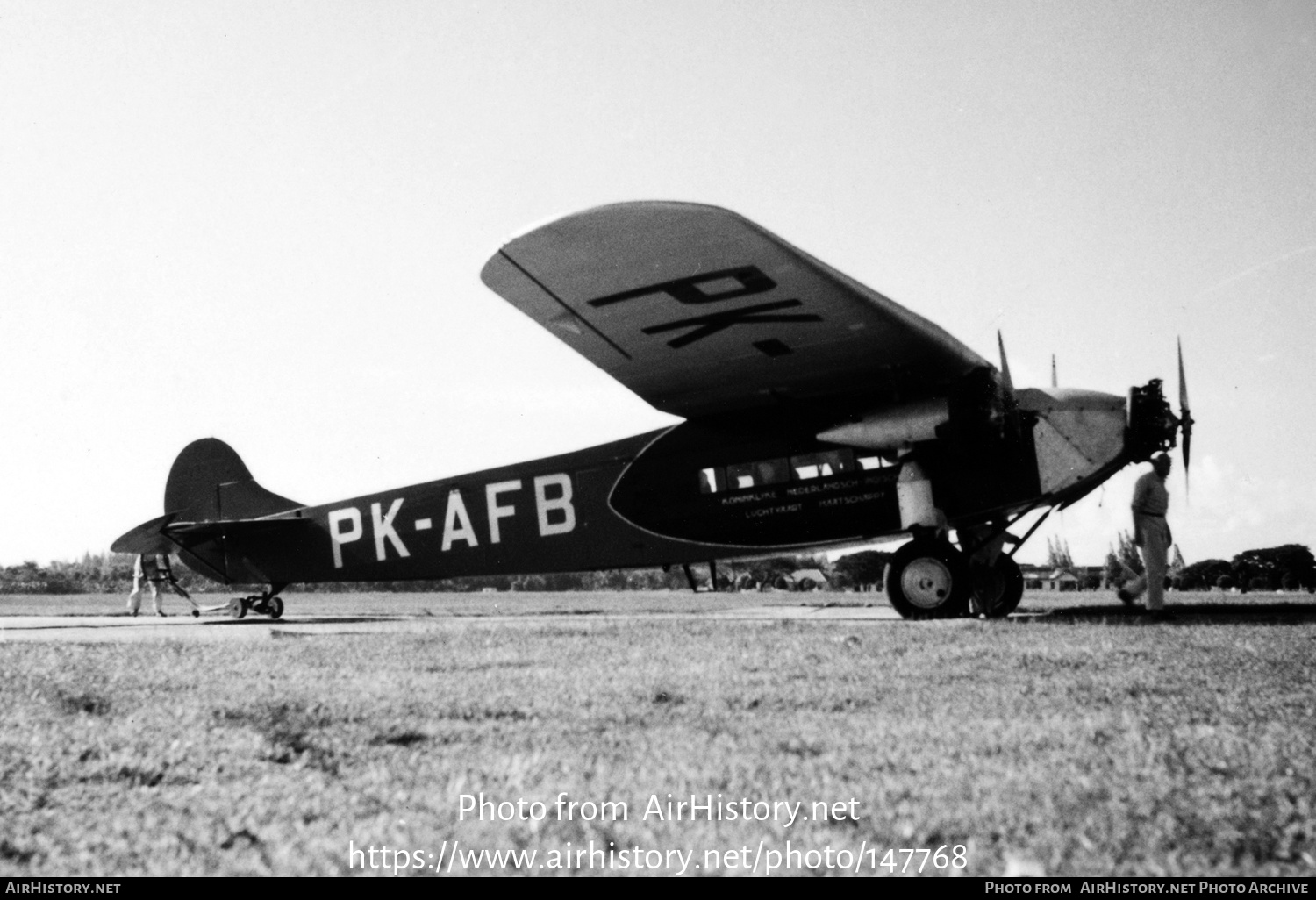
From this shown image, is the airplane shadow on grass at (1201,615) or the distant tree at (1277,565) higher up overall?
the airplane shadow on grass at (1201,615)

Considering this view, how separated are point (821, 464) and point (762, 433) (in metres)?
0.77

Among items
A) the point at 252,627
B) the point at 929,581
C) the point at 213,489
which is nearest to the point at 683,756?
the point at 929,581

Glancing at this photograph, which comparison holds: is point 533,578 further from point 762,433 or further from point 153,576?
point 762,433

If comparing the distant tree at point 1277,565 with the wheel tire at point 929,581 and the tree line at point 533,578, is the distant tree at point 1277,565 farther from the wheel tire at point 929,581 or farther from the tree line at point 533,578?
the wheel tire at point 929,581

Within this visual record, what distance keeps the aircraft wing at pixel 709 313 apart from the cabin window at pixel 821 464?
2.16 feet

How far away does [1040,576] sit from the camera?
31906 mm

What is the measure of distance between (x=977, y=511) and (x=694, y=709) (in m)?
6.83

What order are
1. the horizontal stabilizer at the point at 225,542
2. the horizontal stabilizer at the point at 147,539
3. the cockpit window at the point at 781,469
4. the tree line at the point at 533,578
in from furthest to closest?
the tree line at the point at 533,578 < the horizontal stabilizer at the point at 147,539 < the horizontal stabilizer at the point at 225,542 < the cockpit window at the point at 781,469

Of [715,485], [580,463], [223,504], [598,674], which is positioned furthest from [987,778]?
[223,504]

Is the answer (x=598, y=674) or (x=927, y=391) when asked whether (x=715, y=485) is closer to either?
(x=927, y=391)

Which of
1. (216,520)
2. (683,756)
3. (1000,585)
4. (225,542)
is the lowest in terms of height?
(1000,585)

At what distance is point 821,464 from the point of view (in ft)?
34.0

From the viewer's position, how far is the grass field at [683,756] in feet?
7.00

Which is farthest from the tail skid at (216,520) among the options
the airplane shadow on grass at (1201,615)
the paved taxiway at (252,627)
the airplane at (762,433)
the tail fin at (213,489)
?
the airplane shadow on grass at (1201,615)
